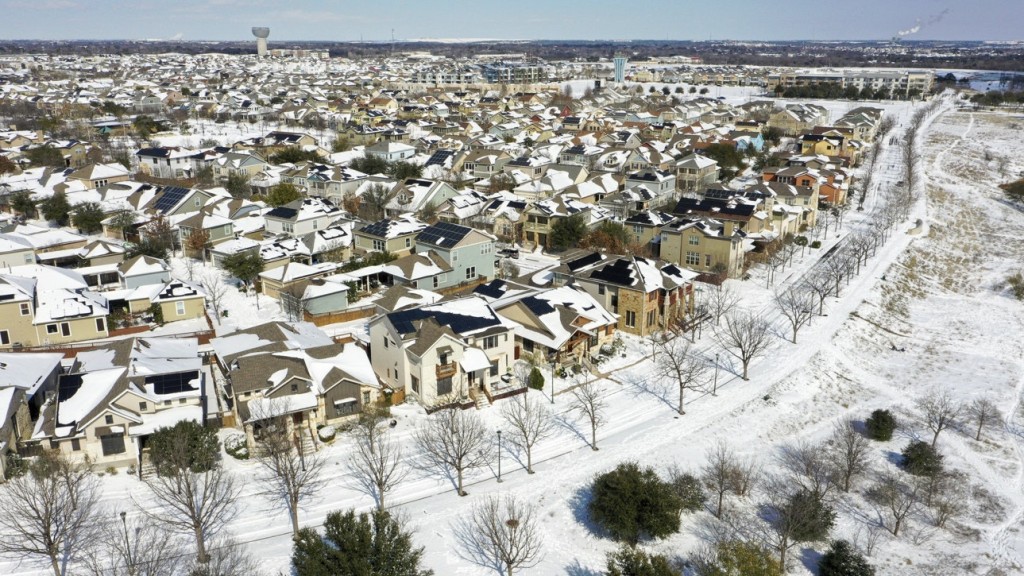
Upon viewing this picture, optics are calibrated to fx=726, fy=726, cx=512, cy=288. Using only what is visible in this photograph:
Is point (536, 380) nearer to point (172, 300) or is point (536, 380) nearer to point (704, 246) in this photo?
point (172, 300)

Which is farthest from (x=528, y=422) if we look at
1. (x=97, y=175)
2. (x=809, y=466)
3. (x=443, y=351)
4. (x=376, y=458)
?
(x=97, y=175)

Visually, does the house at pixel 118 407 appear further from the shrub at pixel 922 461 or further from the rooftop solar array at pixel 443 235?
the shrub at pixel 922 461

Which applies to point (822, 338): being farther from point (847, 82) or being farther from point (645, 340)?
point (847, 82)

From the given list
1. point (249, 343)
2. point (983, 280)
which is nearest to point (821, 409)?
point (249, 343)

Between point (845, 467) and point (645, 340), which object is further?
point (645, 340)

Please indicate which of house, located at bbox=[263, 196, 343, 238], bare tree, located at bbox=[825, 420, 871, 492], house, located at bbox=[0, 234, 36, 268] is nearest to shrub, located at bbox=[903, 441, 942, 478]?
bare tree, located at bbox=[825, 420, 871, 492]

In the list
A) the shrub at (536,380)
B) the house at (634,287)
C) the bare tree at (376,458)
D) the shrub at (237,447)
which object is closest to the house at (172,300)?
the shrub at (237,447)

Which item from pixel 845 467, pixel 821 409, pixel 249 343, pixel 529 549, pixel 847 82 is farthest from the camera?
pixel 847 82
